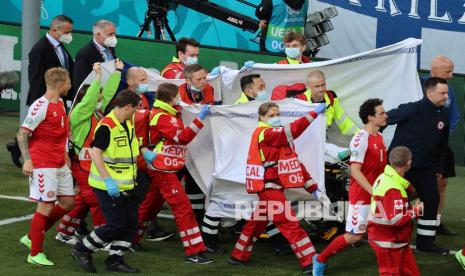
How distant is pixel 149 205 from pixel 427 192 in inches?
107

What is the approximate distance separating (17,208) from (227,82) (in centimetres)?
273

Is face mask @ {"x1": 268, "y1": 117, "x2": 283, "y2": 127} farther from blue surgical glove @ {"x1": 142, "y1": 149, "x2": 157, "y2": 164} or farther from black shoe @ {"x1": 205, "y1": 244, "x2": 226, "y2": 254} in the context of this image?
black shoe @ {"x1": 205, "y1": 244, "x2": 226, "y2": 254}

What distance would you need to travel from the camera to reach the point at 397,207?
9.03 meters

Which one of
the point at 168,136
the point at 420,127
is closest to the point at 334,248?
the point at 420,127

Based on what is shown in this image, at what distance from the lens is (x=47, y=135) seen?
9953 mm

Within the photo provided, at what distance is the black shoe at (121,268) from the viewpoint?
991 centimetres

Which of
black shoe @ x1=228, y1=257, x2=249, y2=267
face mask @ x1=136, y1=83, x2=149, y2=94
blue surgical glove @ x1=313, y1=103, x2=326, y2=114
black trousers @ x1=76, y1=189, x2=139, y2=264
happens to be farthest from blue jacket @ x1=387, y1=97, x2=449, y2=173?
black trousers @ x1=76, y1=189, x2=139, y2=264

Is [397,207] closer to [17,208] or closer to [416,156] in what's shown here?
[416,156]

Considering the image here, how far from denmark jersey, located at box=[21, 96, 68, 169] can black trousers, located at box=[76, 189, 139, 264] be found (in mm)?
540

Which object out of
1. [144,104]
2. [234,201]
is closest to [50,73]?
[144,104]

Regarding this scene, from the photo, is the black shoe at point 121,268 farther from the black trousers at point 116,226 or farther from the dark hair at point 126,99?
the dark hair at point 126,99

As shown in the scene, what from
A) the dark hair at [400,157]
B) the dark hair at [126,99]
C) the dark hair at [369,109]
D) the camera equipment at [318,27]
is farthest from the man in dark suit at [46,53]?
the camera equipment at [318,27]

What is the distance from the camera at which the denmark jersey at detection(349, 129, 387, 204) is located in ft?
31.9

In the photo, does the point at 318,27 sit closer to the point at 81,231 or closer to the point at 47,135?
the point at 81,231
